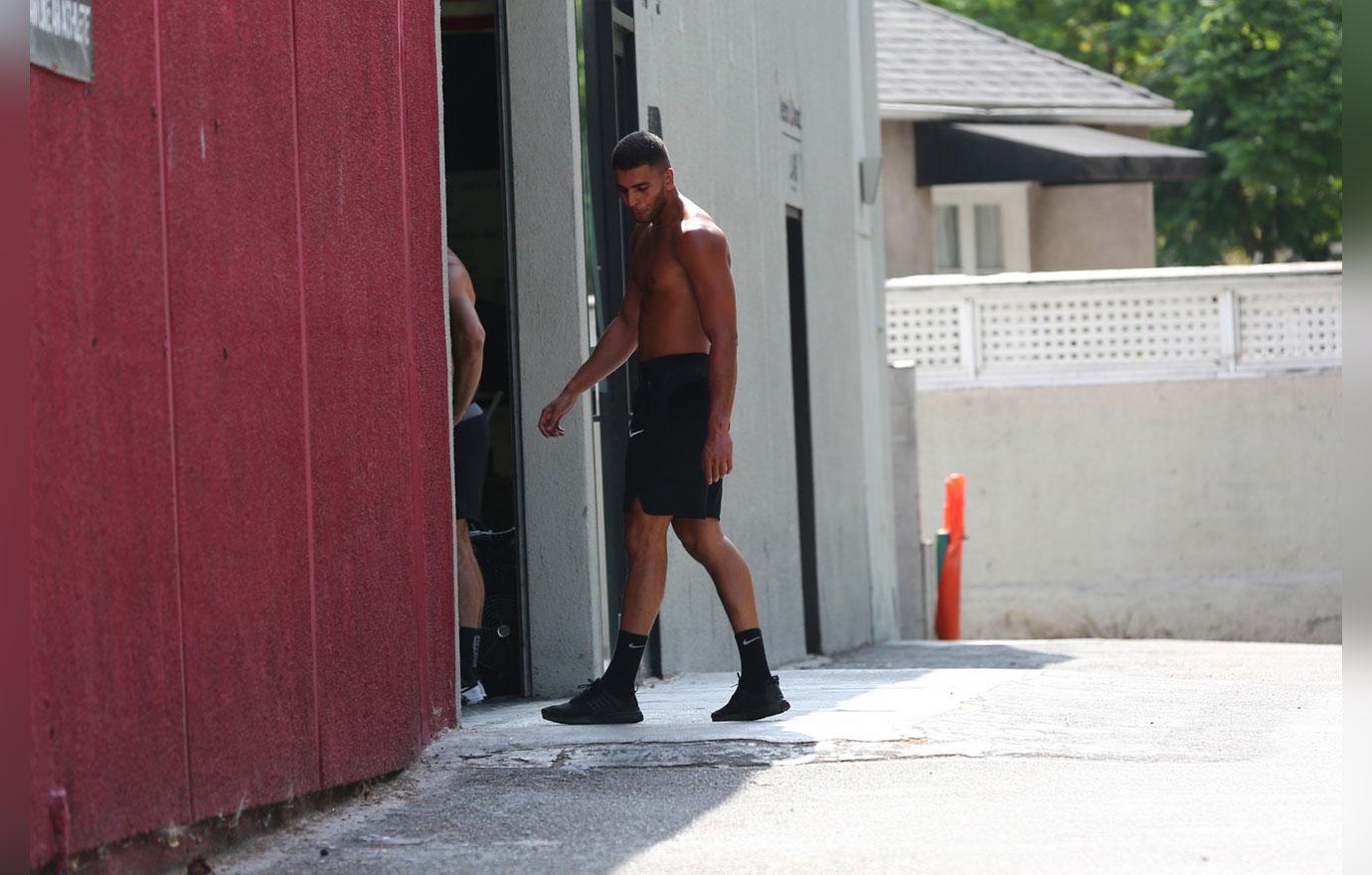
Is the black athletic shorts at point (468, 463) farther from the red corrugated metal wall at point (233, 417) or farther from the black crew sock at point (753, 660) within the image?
the black crew sock at point (753, 660)

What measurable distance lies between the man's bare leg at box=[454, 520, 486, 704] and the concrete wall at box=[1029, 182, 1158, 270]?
663 inches

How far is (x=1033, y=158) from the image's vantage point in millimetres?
21422

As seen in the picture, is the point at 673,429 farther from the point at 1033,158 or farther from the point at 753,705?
the point at 1033,158

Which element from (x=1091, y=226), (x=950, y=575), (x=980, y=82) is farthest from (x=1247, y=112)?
(x=950, y=575)

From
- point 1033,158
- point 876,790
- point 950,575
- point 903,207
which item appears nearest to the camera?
point 876,790

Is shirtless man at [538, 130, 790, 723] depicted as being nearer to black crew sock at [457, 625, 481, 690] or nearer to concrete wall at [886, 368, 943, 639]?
black crew sock at [457, 625, 481, 690]

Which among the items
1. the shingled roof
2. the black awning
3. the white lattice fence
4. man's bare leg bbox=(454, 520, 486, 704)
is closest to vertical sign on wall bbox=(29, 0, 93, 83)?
man's bare leg bbox=(454, 520, 486, 704)

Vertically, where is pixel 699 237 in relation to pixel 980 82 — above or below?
below

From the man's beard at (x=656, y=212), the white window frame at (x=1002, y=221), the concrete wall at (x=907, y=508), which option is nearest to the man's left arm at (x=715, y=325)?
the man's beard at (x=656, y=212)

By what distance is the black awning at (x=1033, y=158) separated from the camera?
21375mm

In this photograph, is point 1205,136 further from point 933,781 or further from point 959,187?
point 933,781

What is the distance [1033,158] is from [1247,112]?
9210 mm

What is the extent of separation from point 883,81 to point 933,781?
1749 cm

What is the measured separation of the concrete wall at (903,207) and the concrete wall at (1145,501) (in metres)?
3.73
